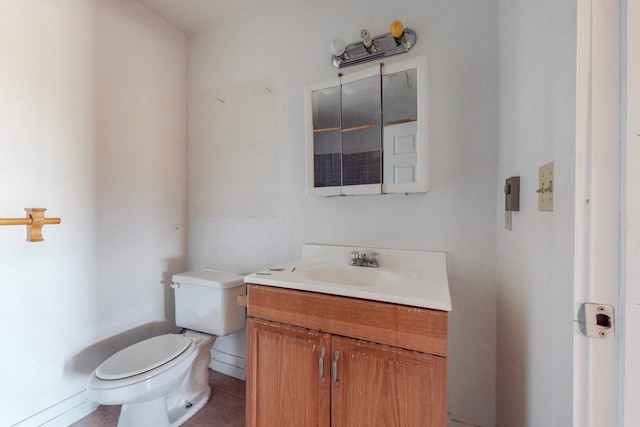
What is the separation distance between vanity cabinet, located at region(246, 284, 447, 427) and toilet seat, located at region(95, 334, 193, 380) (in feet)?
1.60

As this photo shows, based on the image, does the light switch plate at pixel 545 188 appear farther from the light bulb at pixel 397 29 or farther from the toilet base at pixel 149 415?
the toilet base at pixel 149 415

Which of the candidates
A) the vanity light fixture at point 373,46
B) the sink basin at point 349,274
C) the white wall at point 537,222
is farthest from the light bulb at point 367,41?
the sink basin at point 349,274

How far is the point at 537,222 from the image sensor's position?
2.19 ft

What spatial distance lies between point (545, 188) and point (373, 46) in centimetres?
111

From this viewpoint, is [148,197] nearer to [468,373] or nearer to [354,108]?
[354,108]

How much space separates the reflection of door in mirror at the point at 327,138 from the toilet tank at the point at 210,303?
2.69 feet

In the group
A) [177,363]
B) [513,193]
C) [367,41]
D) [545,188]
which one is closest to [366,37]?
[367,41]

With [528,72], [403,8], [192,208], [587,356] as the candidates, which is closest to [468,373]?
[587,356]

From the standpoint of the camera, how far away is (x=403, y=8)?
1.31 m

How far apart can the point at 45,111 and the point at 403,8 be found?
72.6 inches

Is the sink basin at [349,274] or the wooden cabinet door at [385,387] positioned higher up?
the sink basin at [349,274]

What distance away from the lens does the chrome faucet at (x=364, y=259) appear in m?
1.31

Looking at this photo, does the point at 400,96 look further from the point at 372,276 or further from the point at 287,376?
the point at 287,376

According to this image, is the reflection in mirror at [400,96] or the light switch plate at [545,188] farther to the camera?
the reflection in mirror at [400,96]
